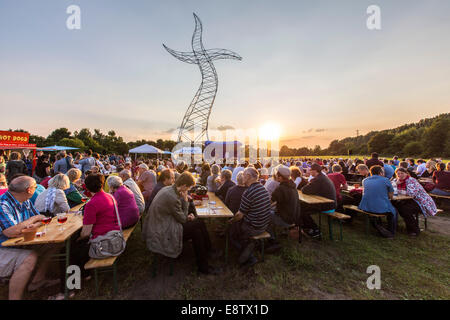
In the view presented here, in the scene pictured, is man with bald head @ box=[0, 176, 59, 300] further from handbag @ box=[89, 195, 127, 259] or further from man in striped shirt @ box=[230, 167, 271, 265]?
man in striped shirt @ box=[230, 167, 271, 265]

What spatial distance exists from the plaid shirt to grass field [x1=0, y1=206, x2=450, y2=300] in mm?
1081

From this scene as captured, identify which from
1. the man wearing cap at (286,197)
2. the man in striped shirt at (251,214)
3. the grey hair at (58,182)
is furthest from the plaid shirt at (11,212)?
the man wearing cap at (286,197)

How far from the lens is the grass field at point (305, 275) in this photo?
283 centimetres

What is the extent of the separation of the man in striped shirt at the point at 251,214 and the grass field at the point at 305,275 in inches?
13.1

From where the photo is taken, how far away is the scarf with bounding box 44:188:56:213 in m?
3.28

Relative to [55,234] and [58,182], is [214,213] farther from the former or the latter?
[58,182]

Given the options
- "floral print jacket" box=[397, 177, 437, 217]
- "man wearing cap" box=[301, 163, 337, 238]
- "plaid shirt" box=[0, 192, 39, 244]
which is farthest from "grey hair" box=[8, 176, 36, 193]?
"floral print jacket" box=[397, 177, 437, 217]

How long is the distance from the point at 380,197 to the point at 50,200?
6.81 metres

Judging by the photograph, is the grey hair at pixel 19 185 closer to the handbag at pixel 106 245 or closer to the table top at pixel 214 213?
the handbag at pixel 106 245

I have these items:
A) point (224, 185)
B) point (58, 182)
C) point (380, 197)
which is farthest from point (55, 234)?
point (380, 197)

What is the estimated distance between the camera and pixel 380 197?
15.3ft

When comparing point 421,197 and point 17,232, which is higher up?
point 17,232
